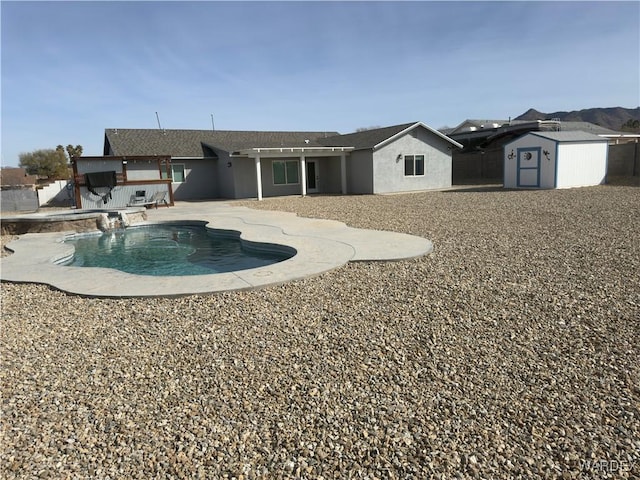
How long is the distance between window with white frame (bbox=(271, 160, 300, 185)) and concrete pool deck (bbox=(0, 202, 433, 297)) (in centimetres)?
1246

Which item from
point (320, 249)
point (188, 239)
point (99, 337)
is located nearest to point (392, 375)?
point (99, 337)

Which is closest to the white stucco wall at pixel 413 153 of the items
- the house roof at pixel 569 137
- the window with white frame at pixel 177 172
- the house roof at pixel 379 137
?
the house roof at pixel 379 137

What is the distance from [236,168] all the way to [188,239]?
1189cm

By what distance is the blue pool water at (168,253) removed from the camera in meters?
8.69

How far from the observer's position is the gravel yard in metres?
2.64

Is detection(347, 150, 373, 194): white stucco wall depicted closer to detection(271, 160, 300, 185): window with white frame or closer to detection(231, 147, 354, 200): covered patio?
detection(231, 147, 354, 200): covered patio

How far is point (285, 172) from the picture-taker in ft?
82.7

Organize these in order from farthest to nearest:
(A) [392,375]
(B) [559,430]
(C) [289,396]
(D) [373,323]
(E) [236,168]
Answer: (E) [236,168], (D) [373,323], (A) [392,375], (C) [289,396], (B) [559,430]

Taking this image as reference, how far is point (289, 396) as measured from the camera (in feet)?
11.0

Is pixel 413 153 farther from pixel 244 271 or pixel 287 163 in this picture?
pixel 244 271

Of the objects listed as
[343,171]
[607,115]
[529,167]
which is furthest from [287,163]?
[607,115]

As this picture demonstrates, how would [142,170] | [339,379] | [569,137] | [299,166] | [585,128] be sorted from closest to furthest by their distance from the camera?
1. [339,379]
2. [569,137]
3. [142,170]
4. [299,166]
5. [585,128]

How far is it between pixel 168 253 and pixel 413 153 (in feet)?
56.6

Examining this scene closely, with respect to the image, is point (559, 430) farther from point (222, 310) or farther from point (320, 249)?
point (320, 249)
